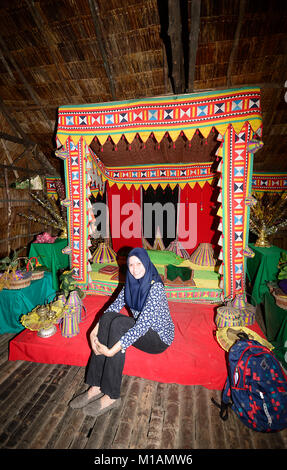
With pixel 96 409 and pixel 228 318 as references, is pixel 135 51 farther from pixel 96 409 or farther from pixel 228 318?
pixel 96 409

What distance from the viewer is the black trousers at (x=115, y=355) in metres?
1.80

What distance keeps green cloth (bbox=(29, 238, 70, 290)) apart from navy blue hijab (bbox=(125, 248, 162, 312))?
252cm

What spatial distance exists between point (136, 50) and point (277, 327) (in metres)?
4.12

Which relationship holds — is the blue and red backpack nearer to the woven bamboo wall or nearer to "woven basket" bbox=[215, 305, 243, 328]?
"woven basket" bbox=[215, 305, 243, 328]

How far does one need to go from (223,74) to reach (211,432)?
407cm

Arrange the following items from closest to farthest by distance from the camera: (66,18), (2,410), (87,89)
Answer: (2,410), (66,18), (87,89)

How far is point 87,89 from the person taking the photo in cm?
318

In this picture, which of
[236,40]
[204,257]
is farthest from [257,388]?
[236,40]

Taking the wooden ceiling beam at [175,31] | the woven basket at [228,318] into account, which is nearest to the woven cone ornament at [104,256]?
the woven basket at [228,318]

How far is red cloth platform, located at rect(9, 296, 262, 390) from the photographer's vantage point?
208 centimetres

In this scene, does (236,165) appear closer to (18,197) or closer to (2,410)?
(2,410)

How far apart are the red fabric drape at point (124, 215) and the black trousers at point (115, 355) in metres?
4.22

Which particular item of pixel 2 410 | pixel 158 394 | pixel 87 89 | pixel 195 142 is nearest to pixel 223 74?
pixel 195 142

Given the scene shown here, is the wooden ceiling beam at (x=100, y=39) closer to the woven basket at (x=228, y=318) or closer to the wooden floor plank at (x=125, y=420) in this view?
the woven basket at (x=228, y=318)
